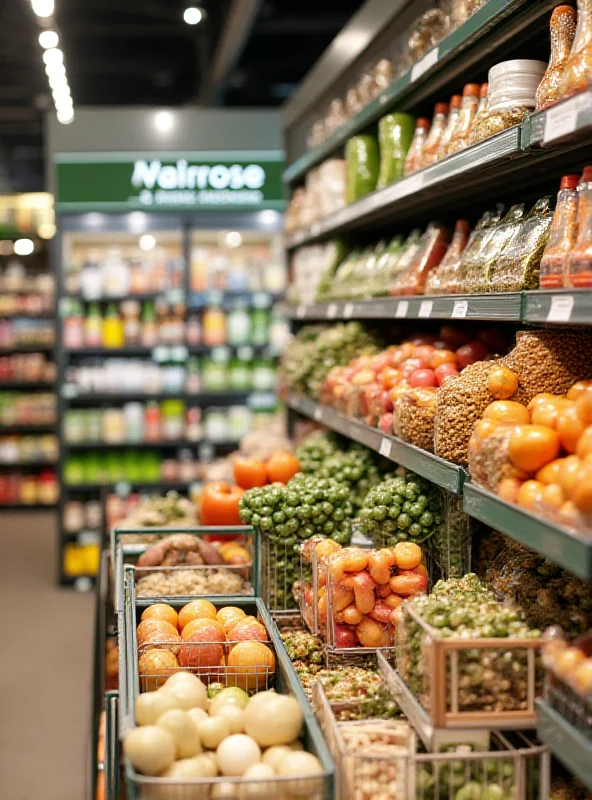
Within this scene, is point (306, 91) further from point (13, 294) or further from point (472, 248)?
point (13, 294)

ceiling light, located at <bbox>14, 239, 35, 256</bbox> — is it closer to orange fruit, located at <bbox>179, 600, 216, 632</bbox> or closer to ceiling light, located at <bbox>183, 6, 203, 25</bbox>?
ceiling light, located at <bbox>183, 6, 203, 25</bbox>

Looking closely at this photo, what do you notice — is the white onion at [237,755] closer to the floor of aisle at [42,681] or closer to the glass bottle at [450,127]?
the glass bottle at [450,127]

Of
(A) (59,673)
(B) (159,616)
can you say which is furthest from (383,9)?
(A) (59,673)

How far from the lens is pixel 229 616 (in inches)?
116

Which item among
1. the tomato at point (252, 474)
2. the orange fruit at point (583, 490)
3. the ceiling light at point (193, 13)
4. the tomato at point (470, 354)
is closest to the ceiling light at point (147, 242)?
the ceiling light at point (193, 13)

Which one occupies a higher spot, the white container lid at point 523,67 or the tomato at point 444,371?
the white container lid at point 523,67

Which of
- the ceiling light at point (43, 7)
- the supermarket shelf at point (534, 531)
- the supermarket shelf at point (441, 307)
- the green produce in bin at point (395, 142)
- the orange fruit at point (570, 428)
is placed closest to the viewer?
the supermarket shelf at point (534, 531)

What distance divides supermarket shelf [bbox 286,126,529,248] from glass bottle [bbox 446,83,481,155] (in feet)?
0.33

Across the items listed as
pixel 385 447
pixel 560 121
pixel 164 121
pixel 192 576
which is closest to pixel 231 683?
pixel 192 576

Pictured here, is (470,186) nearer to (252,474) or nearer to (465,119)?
(465,119)

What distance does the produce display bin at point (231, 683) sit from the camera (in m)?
1.89

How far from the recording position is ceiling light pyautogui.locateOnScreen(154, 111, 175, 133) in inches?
289

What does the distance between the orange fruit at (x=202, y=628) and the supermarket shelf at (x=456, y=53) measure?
183cm

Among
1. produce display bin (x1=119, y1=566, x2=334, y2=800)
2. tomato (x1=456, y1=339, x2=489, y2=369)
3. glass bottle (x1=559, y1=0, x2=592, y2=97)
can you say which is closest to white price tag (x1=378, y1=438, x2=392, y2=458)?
tomato (x1=456, y1=339, x2=489, y2=369)
